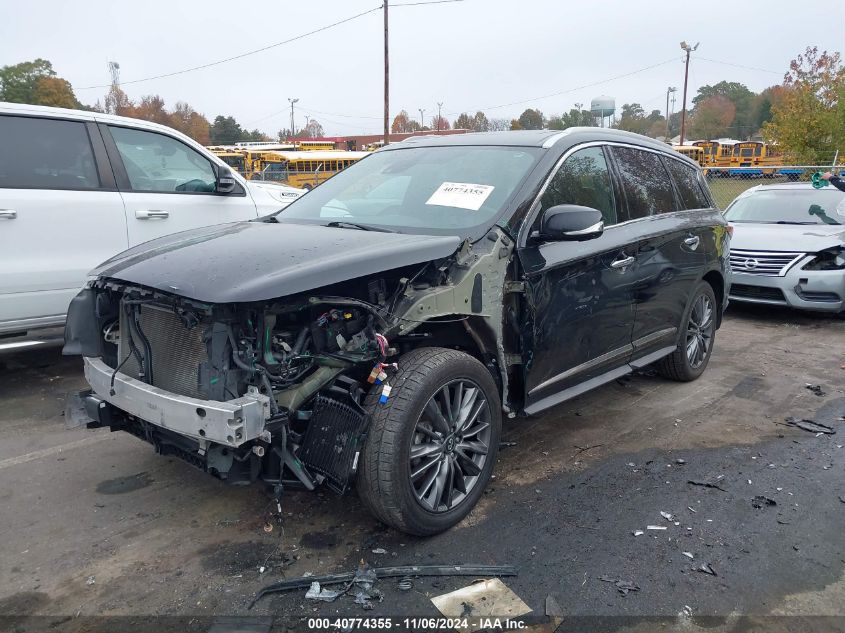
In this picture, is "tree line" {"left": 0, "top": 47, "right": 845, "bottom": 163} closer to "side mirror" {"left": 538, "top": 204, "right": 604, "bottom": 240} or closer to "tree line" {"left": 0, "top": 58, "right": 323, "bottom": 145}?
"tree line" {"left": 0, "top": 58, "right": 323, "bottom": 145}

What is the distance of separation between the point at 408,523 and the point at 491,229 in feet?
4.93

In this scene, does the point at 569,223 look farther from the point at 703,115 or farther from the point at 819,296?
the point at 703,115

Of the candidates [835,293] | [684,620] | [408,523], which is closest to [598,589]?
[684,620]

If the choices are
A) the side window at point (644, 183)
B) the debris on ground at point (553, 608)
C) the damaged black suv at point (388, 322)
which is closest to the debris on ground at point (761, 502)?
the damaged black suv at point (388, 322)

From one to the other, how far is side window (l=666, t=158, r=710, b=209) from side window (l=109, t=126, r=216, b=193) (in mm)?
3949

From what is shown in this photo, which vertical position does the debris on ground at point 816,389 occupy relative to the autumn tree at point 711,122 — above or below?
below

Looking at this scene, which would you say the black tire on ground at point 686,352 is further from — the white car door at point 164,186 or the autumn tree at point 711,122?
the autumn tree at point 711,122

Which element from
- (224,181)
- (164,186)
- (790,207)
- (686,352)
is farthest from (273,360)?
(790,207)

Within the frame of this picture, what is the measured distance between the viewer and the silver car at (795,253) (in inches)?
299

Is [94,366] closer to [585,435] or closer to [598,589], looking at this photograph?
[598,589]

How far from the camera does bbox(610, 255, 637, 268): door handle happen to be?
4.12m

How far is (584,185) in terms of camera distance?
409cm

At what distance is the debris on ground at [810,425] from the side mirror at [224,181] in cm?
490

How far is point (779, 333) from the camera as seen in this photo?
7.48 metres
